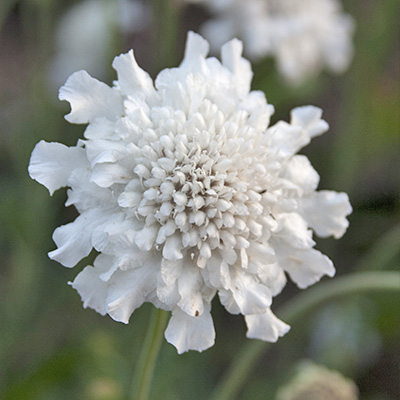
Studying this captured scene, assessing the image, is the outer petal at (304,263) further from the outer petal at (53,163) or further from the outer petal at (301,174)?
the outer petal at (53,163)

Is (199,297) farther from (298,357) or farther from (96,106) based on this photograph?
(298,357)

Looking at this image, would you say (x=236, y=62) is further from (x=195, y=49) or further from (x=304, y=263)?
(x=304, y=263)

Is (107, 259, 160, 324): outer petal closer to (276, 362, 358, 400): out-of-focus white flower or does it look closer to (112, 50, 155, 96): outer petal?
(112, 50, 155, 96): outer petal

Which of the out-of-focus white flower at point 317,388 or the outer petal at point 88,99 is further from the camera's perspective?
the out-of-focus white flower at point 317,388

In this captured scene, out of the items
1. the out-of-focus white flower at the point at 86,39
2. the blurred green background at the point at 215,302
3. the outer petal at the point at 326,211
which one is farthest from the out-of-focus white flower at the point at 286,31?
the outer petal at the point at 326,211

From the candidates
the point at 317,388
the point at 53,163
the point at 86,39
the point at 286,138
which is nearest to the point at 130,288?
the point at 53,163

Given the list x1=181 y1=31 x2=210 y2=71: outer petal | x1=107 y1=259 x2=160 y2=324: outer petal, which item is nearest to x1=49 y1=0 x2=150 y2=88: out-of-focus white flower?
x1=181 y1=31 x2=210 y2=71: outer petal
